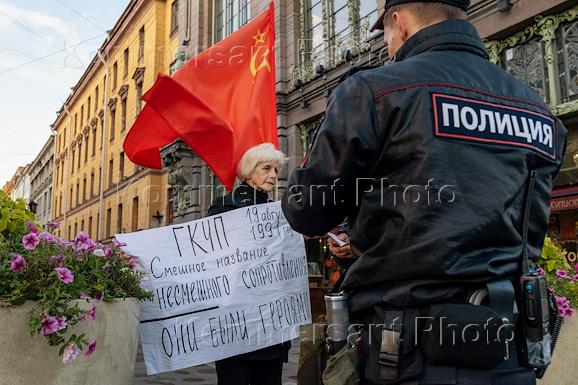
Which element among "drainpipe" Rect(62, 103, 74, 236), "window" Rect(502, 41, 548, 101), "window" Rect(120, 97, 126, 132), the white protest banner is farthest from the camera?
"drainpipe" Rect(62, 103, 74, 236)

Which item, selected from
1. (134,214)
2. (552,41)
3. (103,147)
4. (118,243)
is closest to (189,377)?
(118,243)

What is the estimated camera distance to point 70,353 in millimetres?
2471

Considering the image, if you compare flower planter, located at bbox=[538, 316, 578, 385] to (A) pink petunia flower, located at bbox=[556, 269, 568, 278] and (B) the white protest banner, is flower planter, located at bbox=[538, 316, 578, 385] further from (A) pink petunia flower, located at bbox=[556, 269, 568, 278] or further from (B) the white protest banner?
(B) the white protest banner

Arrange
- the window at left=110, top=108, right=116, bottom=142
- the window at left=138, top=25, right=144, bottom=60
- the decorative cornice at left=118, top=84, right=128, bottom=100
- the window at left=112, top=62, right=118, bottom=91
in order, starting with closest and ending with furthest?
the window at left=138, top=25, right=144, bottom=60
the decorative cornice at left=118, top=84, right=128, bottom=100
the window at left=110, top=108, right=116, bottom=142
the window at left=112, top=62, right=118, bottom=91

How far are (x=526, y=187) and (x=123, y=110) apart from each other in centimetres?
3192

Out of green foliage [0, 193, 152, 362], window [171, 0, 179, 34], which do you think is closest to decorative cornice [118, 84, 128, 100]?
window [171, 0, 179, 34]

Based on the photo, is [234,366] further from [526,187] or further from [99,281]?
[526,187]

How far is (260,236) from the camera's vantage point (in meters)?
3.93

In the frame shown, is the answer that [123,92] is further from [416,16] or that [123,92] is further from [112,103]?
[416,16]

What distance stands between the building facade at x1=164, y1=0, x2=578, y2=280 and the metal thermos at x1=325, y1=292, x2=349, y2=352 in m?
2.83

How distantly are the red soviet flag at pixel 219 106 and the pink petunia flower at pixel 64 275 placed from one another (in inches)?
98.7

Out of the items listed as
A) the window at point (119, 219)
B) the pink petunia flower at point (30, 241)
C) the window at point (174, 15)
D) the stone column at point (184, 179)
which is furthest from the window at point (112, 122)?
the pink petunia flower at point (30, 241)

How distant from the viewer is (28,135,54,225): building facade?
188 feet

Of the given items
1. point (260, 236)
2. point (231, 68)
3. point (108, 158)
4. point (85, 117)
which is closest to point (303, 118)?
point (231, 68)
